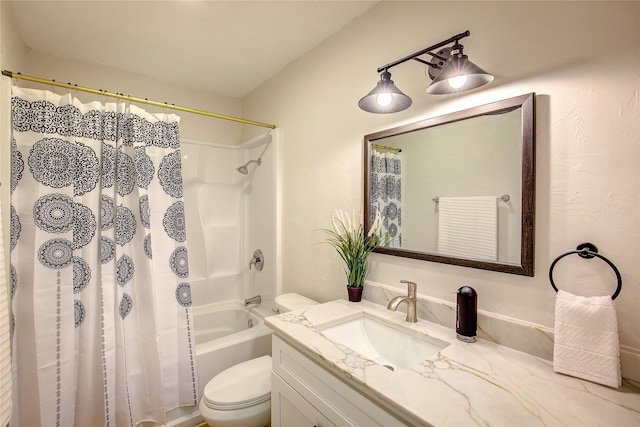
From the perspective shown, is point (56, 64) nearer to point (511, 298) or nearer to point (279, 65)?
point (279, 65)

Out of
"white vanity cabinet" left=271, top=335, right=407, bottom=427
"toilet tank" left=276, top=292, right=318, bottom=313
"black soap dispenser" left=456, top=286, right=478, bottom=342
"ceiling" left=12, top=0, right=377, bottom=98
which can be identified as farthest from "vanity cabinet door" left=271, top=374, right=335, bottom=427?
"ceiling" left=12, top=0, right=377, bottom=98

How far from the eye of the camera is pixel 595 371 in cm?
78

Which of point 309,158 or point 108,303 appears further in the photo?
point 309,158

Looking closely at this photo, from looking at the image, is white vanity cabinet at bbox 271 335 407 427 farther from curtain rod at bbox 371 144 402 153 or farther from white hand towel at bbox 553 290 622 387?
curtain rod at bbox 371 144 402 153

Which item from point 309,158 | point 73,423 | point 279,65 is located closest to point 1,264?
point 73,423

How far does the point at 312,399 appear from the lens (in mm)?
1040

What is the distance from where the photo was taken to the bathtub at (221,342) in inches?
73.0

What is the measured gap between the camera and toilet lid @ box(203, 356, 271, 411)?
4.79 feet

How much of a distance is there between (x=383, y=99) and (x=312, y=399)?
47.8 inches

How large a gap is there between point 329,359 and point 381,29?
1.54 meters

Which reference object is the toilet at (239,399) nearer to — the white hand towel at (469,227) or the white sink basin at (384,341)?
the white sink basin at (384,341)

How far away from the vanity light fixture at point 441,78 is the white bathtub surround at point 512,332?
31.6 inches

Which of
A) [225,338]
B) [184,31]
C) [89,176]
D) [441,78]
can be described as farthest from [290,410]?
[184,31]

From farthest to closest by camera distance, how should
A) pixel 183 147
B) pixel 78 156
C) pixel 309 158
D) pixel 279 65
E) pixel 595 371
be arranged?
pixel 183 147 < pixel 279 65 < pixel 309 158 < pixel 78 156 < pixel 595 371
